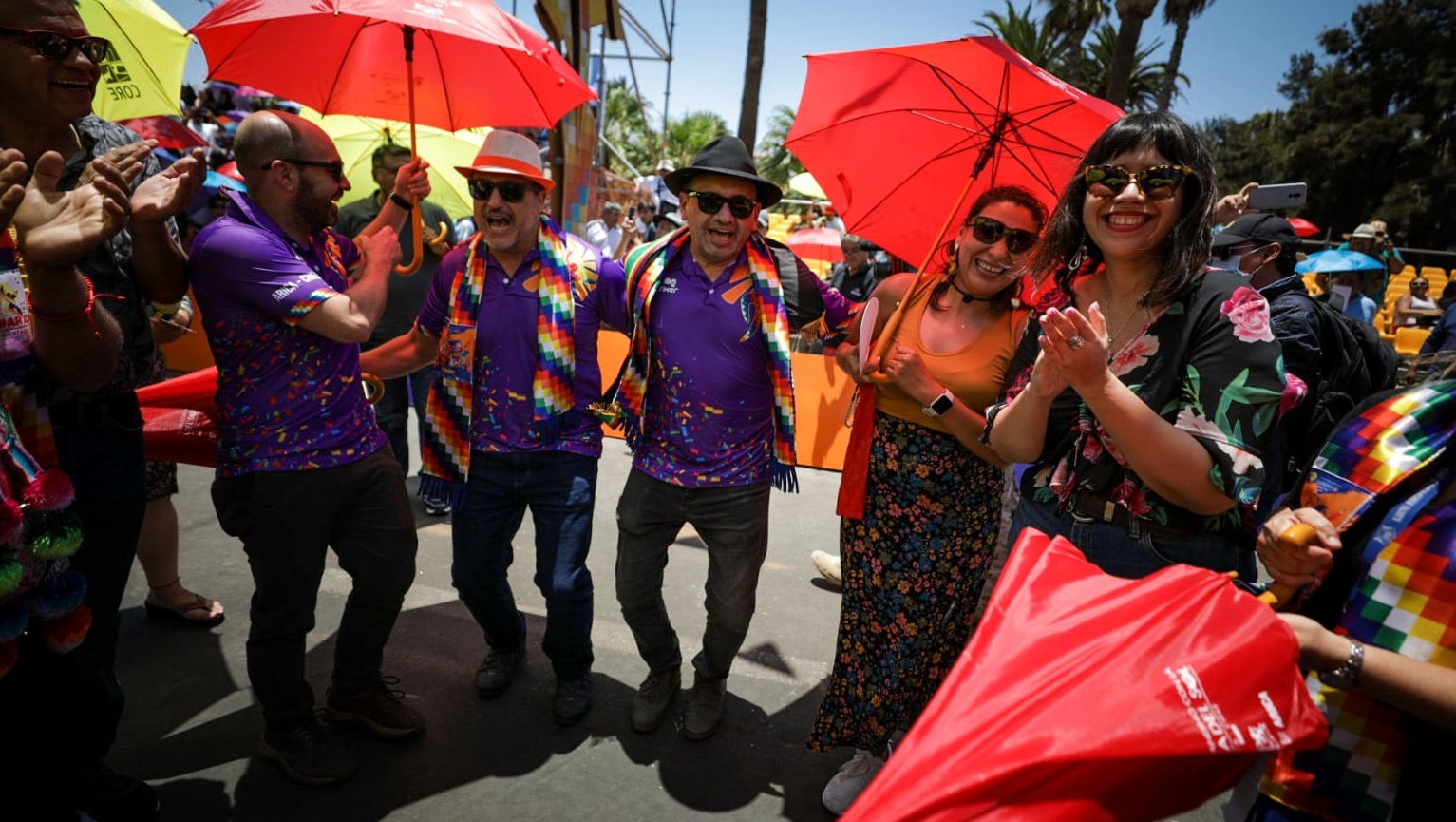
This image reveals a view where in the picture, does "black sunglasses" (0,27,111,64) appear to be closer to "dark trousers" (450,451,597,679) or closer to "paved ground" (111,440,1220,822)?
"dark trousers" (450,451,597,679)

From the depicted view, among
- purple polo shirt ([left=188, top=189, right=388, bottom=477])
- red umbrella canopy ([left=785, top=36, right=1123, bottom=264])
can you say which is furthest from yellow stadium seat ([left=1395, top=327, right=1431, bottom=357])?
purple polo shirt ([left=188, top=189, right=388, bottom=477])

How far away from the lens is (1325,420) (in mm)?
3576

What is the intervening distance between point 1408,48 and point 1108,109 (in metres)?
36.9

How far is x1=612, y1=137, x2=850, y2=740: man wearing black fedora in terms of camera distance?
303 centimetres

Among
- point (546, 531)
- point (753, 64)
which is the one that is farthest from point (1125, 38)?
point (546, 531)

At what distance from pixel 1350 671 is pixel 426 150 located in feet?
20.4

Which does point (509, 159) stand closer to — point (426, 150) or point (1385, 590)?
point (1385, 590)

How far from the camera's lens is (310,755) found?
272 centimetres

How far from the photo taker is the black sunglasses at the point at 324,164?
257cm

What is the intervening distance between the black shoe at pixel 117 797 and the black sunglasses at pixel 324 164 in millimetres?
1926

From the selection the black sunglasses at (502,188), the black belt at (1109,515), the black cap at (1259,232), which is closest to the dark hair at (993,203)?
the black belt at (1109,515)

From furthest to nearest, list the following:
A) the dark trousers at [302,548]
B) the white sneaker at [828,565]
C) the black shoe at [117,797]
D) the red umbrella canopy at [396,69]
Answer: the white sneaker at [828,565], the red umbrella canopy at [396,69], the dark trousers at [302,548], the black shoe at [117,797]

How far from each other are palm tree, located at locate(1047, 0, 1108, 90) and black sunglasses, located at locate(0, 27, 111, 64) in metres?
27.6

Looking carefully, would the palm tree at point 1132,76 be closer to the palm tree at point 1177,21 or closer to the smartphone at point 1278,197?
the palm tree at point 1177,21
